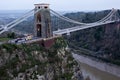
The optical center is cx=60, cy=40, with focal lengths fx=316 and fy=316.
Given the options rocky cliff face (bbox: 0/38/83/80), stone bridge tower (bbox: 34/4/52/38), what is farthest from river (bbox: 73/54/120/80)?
stone bridge tower (bbox: 34/4/52/38)

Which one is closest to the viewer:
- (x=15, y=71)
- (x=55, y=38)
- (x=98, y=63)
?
(x=15, y=71)

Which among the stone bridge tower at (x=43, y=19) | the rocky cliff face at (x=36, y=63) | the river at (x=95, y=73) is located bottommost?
the river at (x=95, y=73)

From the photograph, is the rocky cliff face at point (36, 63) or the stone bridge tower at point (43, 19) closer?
the rocky cliff face at point (36, 63)

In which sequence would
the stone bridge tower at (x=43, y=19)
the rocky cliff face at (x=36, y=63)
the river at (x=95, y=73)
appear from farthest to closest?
the river at (x=95, y=73)
the stone bridge tower at (x=43, y=19)
the rocky cliff face at (x=36, y=63)

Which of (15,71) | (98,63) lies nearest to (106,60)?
(98,63)

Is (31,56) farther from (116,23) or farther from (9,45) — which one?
(116,23)

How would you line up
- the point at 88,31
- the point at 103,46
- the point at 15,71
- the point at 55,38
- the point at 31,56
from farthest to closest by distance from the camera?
the point at 88,31 → the point at 103,46 → the point at 55,38 → the point at 31,56 → the point at 15,71

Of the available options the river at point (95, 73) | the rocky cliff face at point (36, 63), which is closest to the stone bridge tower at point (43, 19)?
the rocky cliff face at point (36, 63)

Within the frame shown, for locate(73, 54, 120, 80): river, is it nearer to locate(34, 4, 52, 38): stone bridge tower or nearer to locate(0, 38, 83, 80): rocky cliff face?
locate(0, 38, 83, 80): rocky cliff face

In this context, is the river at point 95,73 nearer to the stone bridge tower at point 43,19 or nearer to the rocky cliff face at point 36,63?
the rocky cliff face at point 36,63
